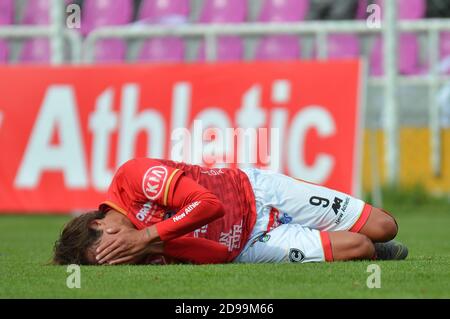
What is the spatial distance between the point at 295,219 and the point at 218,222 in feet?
2.11

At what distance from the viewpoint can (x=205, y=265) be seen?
791 centimetres

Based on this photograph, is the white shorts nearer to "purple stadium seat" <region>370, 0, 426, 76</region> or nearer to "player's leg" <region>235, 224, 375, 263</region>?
"player's leg" <region>235, 224, 375, 263</region>

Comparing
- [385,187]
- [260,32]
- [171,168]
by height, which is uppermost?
[260,32]

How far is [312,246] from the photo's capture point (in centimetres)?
802

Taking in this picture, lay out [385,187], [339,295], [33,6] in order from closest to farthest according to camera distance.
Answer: [339,295]
[385,187]
[33,6]

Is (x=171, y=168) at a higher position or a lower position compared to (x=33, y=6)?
lower

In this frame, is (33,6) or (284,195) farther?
(33,6)

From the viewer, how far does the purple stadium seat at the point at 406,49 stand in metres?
17.0

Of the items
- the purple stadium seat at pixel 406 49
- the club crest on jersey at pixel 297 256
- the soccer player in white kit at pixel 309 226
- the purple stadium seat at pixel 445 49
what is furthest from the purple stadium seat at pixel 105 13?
the club crest on jersey at pixel 297 256

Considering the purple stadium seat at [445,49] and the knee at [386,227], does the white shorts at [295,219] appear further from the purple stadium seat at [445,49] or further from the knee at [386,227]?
the purple stadium seat at [445,49]

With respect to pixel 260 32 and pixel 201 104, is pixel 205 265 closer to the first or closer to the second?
pixel 201 104
